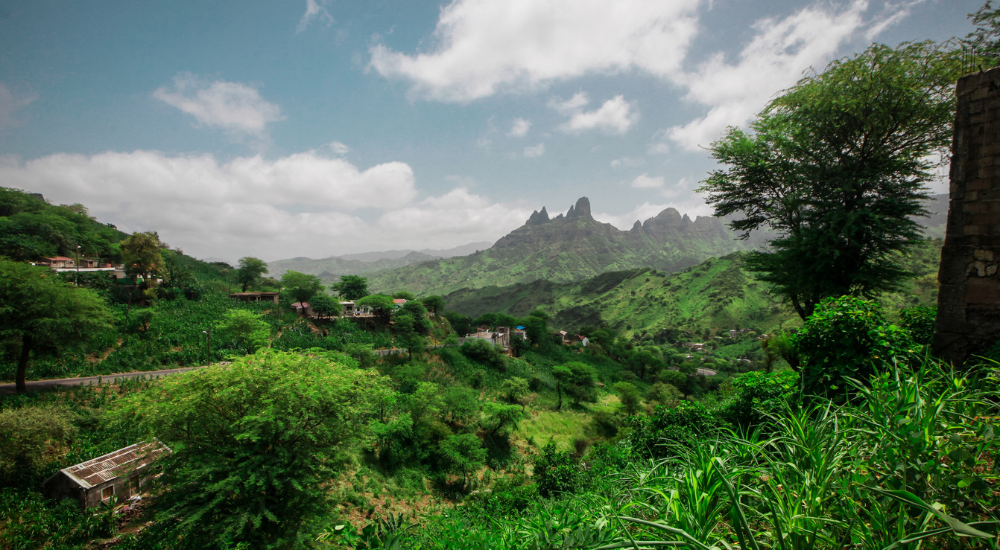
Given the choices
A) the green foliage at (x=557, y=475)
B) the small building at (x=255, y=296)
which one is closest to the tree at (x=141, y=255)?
the small building at (x=255, y=296)

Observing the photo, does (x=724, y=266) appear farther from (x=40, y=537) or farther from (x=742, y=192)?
(x=40, y=537)

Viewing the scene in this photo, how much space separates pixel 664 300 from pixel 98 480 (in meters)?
104

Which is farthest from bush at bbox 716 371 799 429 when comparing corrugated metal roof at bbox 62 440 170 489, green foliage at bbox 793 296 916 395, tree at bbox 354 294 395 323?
tree at bbox 354 294 395 323

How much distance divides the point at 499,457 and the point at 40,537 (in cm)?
1802

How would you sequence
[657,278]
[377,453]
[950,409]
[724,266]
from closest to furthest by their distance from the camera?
[950,409], [377,453], [724,266], [657,278]

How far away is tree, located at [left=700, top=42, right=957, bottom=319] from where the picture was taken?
827 cm

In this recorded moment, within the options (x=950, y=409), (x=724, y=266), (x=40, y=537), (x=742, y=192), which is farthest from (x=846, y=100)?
(x=724, y=266)

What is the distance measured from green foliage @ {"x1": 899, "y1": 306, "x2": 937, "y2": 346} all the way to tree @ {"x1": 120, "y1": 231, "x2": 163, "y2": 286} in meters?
51.5

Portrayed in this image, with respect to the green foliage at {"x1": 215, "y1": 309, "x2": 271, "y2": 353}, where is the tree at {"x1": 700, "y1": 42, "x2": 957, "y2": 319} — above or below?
above

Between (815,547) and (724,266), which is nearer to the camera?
(815,547)

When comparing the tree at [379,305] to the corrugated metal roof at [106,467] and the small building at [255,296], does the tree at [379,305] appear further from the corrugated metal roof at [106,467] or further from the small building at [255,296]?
the corrugated metal roof at [106,467]

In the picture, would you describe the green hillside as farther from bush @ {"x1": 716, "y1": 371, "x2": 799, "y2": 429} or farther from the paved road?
the paved road

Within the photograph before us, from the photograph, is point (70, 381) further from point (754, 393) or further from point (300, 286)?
point (754, 393)

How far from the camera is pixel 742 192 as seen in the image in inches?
456
